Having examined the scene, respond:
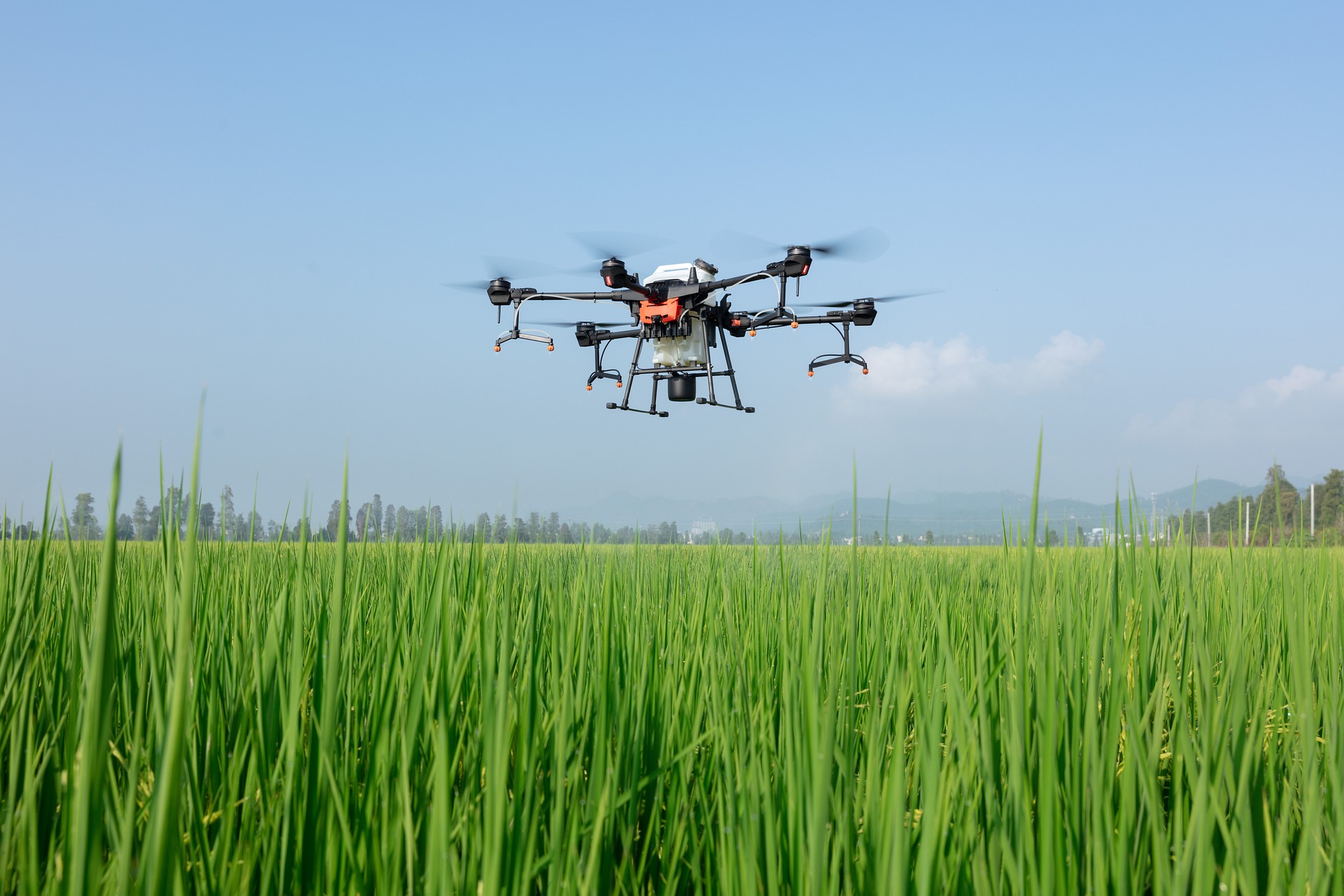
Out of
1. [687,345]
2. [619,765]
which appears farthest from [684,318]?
[619,765]

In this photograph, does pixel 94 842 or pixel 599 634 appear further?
pixel 599 634

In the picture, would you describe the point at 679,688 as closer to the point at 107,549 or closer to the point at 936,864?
the point at 936,864

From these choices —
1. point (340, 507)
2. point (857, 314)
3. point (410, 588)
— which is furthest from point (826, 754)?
point (857, 314)

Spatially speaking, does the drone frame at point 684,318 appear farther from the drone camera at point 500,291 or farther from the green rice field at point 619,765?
the green rice field at point 619,765

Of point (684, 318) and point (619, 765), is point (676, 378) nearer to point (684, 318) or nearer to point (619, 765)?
point (684, 318)

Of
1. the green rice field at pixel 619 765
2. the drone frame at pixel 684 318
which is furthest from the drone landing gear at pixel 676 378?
the green rice field at pixel 619 765

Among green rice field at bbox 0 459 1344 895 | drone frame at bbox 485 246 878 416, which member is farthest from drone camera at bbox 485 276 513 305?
green rice field at bbox 0 459 1344 895

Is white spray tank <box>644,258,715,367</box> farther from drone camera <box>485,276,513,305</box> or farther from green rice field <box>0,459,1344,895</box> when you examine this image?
green rice field <box>0,459,1344,895</box>
